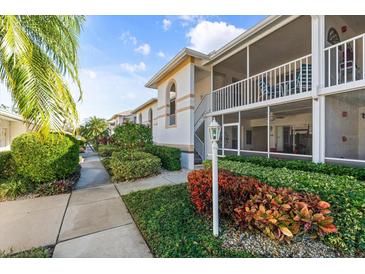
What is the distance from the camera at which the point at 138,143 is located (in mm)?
9922

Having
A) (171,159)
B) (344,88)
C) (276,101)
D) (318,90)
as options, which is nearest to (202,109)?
(171,159)

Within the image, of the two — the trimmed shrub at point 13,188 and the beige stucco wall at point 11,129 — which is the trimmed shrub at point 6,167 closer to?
the trimmed shrub at point 13,188

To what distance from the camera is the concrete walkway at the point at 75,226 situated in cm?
300

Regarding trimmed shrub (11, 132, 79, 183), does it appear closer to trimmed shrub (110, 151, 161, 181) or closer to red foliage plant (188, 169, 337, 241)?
trimmed shrub (110, 151, 161, 181)

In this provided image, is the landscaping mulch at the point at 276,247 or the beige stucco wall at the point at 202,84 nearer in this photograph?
the landscaping mulch at the point at 276,247

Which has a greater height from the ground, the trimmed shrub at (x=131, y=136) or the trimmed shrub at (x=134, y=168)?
the trimmed shrub at (x=131, y=136)

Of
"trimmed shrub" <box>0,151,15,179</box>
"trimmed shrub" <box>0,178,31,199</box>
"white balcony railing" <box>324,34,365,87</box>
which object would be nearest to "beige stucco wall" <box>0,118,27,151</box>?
"trimmed shrub" <box>0,151,15,179</box>

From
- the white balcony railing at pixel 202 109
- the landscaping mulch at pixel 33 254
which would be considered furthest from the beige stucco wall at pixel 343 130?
the landscaping mulch at pixel 33 254

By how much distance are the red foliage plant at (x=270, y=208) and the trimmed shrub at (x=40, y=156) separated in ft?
16.9

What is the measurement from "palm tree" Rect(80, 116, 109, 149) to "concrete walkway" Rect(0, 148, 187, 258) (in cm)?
1758

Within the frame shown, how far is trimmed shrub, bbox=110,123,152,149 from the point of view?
940cm

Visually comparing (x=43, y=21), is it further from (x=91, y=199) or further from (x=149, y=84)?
(x=149, y=84)

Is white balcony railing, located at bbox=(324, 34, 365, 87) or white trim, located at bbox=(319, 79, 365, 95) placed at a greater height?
white balcony railing, located at bbox=(324, 34, 365, 87)

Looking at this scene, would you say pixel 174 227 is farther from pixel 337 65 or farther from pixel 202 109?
pixel 202 109
